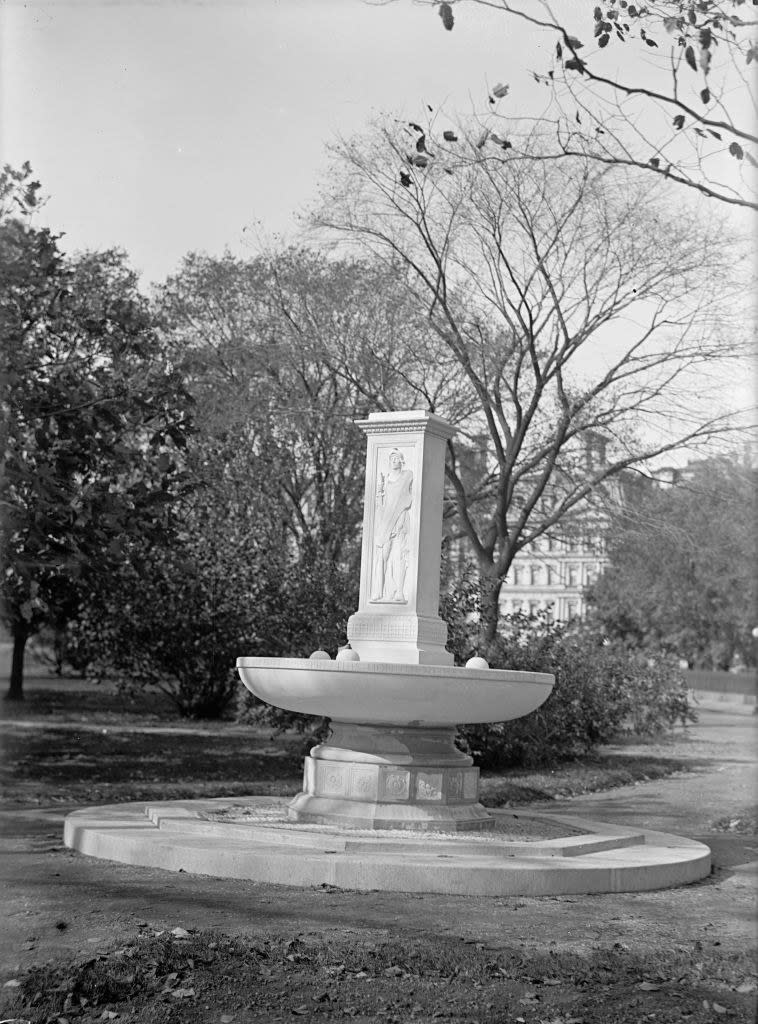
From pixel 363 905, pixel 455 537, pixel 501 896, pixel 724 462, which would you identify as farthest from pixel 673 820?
pixel 455 537

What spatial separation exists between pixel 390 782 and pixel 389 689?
930 millimetres

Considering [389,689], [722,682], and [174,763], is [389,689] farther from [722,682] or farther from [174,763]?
[722,682]

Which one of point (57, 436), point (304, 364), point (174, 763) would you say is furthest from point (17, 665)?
point (57, 436)

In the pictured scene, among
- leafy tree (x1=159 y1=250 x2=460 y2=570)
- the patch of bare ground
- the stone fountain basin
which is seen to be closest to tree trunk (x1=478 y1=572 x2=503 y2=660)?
leafy tree (x1=159 y1=250 x2=460 y2=570)

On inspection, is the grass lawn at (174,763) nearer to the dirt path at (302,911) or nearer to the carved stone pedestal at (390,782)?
the carved stone pedestal at (390,782)

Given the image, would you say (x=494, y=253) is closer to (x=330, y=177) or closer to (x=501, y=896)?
(x=330, y=177)

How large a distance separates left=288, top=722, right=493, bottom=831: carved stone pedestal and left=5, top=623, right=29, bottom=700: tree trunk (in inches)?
544

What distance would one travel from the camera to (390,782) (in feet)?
28.9

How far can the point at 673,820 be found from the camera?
12547 millimetres

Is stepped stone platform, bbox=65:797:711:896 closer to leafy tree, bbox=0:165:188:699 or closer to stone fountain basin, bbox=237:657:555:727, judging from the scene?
stone fountain basin, bbox=237:657:555:727

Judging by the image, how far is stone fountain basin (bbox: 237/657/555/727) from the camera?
321 inches

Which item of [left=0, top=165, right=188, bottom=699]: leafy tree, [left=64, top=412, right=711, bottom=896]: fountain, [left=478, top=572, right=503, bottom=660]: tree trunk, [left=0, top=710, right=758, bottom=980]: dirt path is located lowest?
[left=0, top=710, right=758, bottom=980]: dirt path

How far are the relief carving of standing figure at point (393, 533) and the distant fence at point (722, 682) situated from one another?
47408mm

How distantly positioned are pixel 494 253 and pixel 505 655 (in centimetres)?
678
